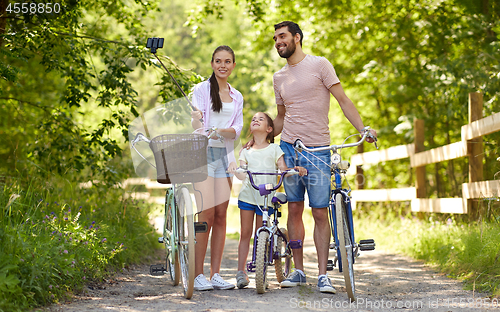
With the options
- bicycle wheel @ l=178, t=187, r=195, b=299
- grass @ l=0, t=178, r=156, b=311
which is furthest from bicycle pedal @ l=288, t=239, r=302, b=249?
grass @ l=0, t=178, r=156, b=311

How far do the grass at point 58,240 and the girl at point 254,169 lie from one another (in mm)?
1271

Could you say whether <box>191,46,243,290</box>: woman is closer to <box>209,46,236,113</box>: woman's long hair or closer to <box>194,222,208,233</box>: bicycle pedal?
<box>209,46,236,113</box>: woman's long hair

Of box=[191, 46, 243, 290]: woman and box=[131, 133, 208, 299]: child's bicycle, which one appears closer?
box=[131, 133, 208, 299]: child's bicycle

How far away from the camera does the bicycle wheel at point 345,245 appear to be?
3.63m

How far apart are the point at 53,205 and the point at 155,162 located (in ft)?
5.42

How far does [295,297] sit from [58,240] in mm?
1919

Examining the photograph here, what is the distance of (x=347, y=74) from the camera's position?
10.4 metres

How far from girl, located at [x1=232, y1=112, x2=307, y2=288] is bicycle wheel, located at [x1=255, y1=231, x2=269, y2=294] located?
338mm

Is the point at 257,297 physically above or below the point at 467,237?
below

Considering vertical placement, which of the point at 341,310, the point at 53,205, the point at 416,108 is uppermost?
the point at 416,108

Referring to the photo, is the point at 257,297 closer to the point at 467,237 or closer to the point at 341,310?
the point at 341,310

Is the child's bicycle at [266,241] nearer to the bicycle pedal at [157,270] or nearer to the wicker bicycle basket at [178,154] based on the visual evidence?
the wicker bicycle basket at [178,154]

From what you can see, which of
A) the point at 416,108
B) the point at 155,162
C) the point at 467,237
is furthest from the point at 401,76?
the point at 155,162

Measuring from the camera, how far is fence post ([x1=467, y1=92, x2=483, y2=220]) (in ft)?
18.3
